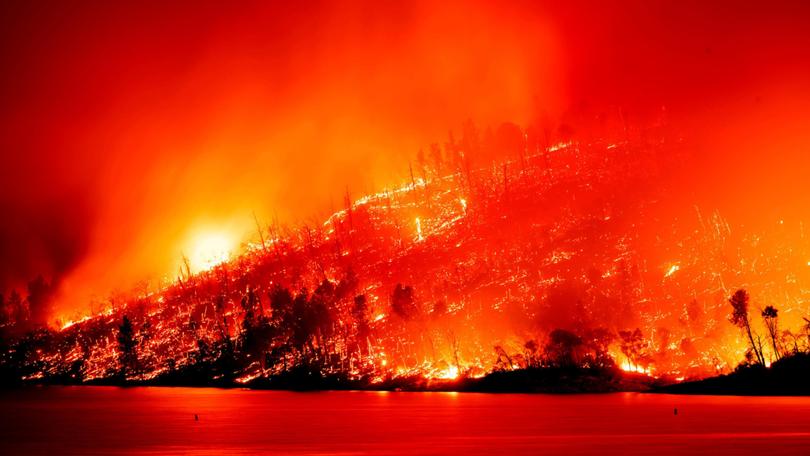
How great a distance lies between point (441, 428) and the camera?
332ft

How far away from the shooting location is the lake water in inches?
3147

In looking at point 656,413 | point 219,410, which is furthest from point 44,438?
point 656,413

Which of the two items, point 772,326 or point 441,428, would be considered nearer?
point 441,428

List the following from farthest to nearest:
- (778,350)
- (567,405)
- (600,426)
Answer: (778,350), (567,405), (600,426)

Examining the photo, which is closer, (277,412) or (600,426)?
(600,426)

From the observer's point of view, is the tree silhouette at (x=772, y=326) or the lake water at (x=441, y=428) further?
the tree silhouette at (x=772, y=326)

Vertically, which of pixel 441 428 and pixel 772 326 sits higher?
pixel 441 428

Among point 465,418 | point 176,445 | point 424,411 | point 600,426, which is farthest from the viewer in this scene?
point 424,411

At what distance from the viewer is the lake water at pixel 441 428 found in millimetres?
79938

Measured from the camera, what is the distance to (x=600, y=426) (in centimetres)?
9938

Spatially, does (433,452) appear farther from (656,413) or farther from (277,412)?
(277,412)

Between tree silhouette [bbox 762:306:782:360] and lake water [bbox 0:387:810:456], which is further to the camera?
tree silhouette [bbox 762:306:782:360]

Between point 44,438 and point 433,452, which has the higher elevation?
point 44,438

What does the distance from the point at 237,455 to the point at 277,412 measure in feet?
206
